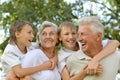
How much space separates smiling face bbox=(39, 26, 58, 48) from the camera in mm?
3051

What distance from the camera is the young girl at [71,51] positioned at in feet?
8.77

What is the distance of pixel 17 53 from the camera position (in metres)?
3.16

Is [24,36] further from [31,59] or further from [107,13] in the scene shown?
[107,13]

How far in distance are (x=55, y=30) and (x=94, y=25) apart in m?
0.53

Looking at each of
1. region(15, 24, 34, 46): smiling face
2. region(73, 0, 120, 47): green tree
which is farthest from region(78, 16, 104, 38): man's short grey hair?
region(73, 0, 120, 47): green tree

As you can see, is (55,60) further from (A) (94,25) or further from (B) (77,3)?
(B) (77,3)

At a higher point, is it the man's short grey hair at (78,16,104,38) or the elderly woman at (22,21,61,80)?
the man's short grey hair at (78,16,104,38)

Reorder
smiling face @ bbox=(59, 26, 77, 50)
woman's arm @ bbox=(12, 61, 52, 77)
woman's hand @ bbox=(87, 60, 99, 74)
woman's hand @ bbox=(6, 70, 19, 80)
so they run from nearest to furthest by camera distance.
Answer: woman's hand @ bbox=(87, 60, 99, 74), woman's arm @ bbox=(12, 61, 52, 77), woman's hand @ bbox=(6, 70, 19, 80), smiling face @ bbox=(59, 26, 77, 50)

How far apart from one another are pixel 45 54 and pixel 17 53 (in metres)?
0.29

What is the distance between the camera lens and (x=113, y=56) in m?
2.81

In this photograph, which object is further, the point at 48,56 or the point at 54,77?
the point at 48,56

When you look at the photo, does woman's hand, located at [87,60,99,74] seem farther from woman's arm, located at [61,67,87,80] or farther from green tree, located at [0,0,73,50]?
green tree, located at [0,0,73,50]

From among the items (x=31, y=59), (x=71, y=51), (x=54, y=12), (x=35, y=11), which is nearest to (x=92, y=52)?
(x=71, y=51)

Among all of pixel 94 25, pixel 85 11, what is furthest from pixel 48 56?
pixel 85 11
